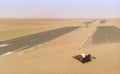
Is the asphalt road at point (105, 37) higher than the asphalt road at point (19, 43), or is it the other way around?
the asphalt road at point (19, 43)

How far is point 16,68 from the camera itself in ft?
25.6

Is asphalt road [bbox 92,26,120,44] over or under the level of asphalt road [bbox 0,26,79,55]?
under

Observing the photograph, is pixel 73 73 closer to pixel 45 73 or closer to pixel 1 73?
pixel 45 73

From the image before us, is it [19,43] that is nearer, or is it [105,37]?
[19,43]

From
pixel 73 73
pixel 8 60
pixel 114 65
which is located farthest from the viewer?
pixel 8 60

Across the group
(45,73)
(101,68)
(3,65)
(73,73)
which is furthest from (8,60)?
(101,68)

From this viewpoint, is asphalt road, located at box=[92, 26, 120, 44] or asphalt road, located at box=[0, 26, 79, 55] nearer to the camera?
asphalt road, located at box=[0, 26, 79, 55]

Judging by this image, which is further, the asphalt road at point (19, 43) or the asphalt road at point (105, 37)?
the asphalt road at point (105, 37)

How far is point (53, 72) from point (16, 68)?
179 centimetres

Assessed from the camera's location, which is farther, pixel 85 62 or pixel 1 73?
pixel 85 62

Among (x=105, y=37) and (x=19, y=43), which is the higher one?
(x=19, y=43)

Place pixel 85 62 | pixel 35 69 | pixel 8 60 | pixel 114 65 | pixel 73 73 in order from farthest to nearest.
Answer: pixel 8 60 < pixel 85 62 < pixel 114 65 < pixel 35 69 < pixel 73 73

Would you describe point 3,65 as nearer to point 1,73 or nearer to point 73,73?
point 1,73

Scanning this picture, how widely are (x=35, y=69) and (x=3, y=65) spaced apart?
1.82 m
